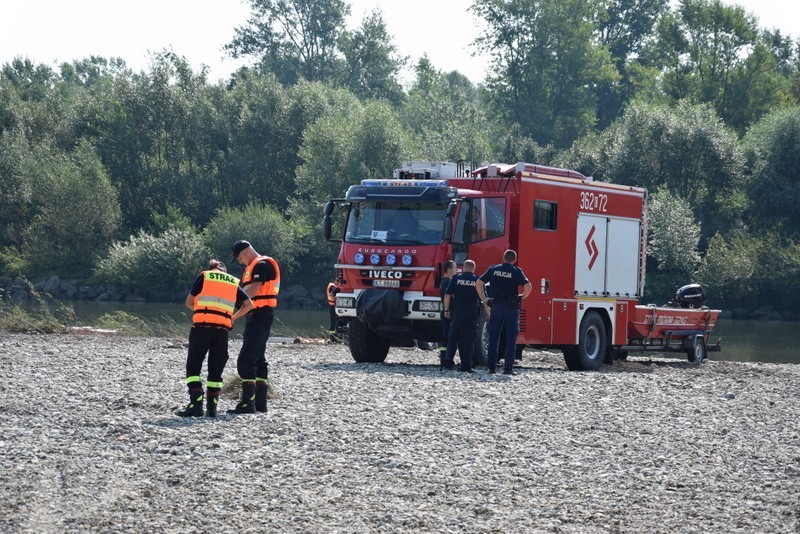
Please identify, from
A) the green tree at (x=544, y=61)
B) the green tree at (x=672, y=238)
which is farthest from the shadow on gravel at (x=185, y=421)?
the green tree at (x=544, y=61)

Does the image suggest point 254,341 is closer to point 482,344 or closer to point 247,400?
point 247,400

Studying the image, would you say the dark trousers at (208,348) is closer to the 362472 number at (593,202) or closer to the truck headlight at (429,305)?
the truck headlight at (429,305)

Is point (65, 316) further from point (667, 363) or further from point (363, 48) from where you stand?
point (363, 48)

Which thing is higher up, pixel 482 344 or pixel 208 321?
pixel 208 321

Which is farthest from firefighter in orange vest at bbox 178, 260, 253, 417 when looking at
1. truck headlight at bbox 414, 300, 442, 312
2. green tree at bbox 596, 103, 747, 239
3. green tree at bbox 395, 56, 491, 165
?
green tree at bbox 596, 103, 747, 239

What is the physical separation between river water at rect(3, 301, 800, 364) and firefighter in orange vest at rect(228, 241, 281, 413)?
15879mm

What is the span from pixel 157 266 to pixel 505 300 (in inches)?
1954

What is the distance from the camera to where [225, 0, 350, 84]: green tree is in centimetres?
11650

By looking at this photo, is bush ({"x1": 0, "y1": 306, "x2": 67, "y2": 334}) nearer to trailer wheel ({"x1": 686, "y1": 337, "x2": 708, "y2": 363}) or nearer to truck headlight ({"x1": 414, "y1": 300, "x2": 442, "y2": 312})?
truck headlight ({"x1": 414, "y1": 300, "x2": 442, "y2": 312})

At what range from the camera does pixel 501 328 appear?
20.6 meters

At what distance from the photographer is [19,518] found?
891 centimetres

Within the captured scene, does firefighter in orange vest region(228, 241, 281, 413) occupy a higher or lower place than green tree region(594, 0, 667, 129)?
lower

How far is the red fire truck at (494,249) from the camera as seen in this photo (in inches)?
837

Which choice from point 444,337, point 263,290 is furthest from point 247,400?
point 444,337
